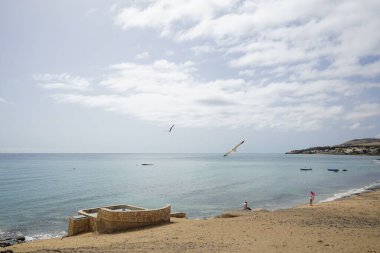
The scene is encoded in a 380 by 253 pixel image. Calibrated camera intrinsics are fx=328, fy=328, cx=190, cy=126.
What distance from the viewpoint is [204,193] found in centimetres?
4644

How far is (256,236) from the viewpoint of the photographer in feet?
48.0

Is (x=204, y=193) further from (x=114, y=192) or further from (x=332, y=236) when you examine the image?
(x=332, y=236)

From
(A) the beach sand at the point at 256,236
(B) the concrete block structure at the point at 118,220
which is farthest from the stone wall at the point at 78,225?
(A) the beach sand at the point at 256,236

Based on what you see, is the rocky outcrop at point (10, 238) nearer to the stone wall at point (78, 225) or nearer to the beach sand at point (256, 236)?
the stone wall at point (78, 225)

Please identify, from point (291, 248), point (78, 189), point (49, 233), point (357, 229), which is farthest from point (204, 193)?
point (291, 248)

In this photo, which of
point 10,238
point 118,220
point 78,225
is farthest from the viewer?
point 10,238

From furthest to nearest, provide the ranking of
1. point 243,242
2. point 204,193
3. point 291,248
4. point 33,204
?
point 204,193 → point 33,204 → point 243,242 → point 291,248

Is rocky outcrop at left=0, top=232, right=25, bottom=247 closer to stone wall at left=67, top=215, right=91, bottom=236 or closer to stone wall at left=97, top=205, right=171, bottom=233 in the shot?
stone wall at left=67, top=215, right=91, bottom=236

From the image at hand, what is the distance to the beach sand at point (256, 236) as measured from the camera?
12648 mm

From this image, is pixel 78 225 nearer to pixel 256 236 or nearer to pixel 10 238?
pixel 10 238

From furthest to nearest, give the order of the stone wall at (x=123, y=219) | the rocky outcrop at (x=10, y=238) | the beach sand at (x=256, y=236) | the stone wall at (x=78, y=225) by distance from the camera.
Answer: the rocky outcrop at (x=10, y=238) → the stone wall at (x=78, y=225) → the stone wall at (x=123, y=219) → the beach sand at (x=256, y=236)

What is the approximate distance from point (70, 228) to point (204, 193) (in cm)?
2770

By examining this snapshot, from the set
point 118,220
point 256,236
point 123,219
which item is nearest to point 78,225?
point 118,220

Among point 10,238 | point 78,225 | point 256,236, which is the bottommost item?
point 10,238
